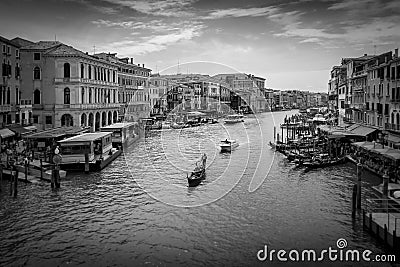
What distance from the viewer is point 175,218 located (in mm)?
13016

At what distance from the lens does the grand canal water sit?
34.0 feet

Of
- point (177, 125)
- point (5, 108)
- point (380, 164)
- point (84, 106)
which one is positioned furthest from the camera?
point (177, 125)

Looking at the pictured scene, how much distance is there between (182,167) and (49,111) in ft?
47.0

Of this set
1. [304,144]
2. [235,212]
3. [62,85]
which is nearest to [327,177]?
[235,212]

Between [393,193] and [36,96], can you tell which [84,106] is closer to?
[36,96]

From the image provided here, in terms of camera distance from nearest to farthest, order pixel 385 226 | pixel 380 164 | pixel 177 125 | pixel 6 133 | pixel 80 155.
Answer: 1. pixel 385 226
2. pixel 380 164
3. pixel 80 155
4. pixel 6 133
5. pixel 177 125

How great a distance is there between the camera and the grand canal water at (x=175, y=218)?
10359mm

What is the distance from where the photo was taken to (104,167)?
2138 centimetres

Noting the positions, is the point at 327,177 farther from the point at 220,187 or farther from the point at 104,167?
the point at 104,167

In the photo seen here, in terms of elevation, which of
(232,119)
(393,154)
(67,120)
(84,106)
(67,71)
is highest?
(67,71)

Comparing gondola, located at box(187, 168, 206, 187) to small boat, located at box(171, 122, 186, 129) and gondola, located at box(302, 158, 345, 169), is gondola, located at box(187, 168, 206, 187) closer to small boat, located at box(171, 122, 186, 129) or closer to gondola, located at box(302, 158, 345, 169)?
gondola, located at box(302, 158, 345, 169)

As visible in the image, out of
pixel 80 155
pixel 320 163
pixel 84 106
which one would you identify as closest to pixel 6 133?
pixel 80 155

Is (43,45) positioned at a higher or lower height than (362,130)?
higher

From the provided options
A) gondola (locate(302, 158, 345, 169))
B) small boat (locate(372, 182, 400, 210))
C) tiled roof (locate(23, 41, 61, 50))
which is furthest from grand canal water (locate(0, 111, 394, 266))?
tiled roof (locate(23, 41, 61, 50))
